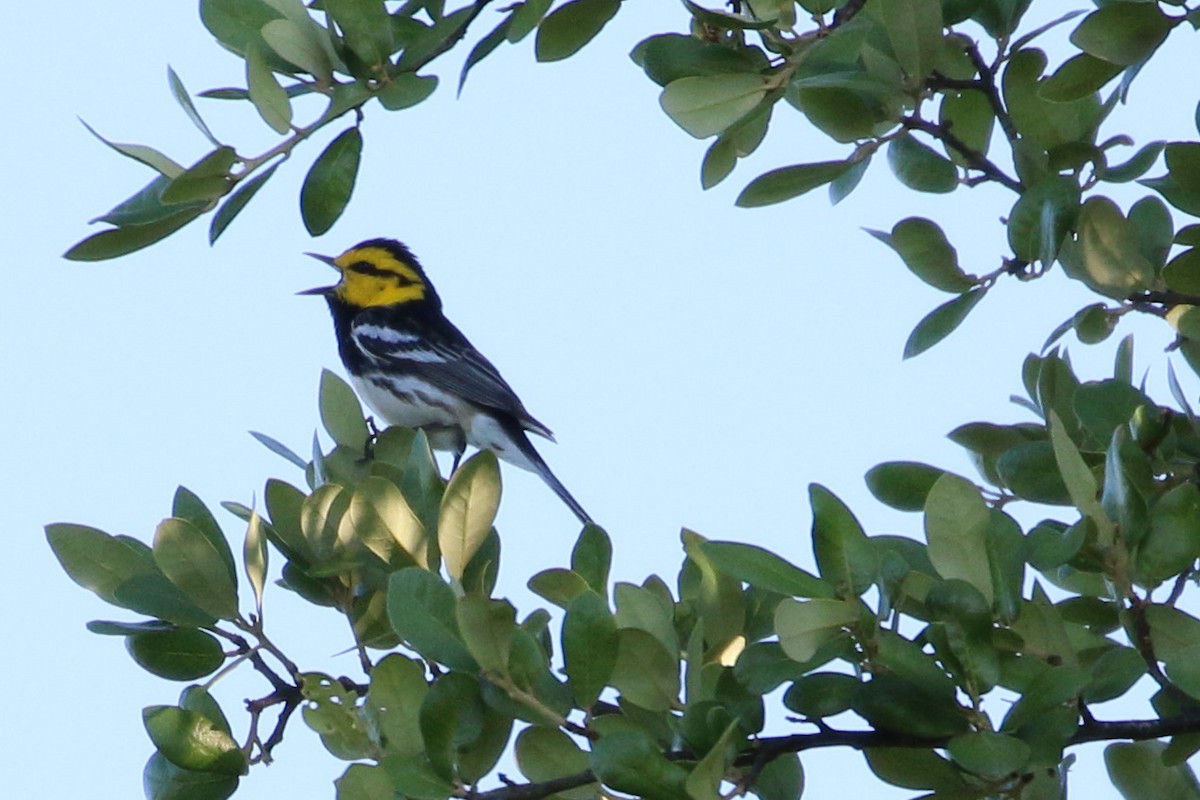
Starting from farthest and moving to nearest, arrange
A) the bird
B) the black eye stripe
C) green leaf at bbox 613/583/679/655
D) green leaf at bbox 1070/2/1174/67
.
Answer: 1. the black eye stripe
2. the bird
3. green leaf at bbox 1070/2/1174/67
4. green leaf at bbox 613/583/679/655

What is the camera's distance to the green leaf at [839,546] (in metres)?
1.99

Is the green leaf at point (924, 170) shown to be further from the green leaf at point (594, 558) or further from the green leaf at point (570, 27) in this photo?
the green leaf at point (594, 558)

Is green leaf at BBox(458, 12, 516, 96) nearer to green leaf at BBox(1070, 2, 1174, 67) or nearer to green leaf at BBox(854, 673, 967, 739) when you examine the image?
green leaf at BBox(1070, 2, 1174, 67)

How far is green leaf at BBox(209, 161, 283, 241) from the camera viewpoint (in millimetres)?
2467

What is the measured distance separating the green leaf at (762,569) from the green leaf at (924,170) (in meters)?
1.05

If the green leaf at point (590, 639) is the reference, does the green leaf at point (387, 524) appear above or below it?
above

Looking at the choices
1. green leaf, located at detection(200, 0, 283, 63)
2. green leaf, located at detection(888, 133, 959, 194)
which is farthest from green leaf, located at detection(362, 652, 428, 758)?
green leaf, located at detection(888, 133, 959, 194)

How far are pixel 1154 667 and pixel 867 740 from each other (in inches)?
14.0

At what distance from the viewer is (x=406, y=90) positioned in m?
2.49

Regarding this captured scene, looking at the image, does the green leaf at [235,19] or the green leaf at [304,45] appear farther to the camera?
the green leaf at [235,19]

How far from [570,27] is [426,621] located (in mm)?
1004

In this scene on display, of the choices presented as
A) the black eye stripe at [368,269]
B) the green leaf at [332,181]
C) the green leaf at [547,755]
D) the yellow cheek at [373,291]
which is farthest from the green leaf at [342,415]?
the black eye stripe at [368,269]

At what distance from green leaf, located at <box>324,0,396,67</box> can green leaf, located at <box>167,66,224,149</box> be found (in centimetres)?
24

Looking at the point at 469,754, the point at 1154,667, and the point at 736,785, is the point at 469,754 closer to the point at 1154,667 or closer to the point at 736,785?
the point at 736,785
